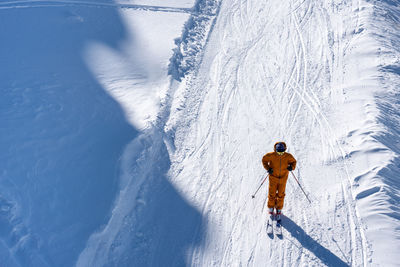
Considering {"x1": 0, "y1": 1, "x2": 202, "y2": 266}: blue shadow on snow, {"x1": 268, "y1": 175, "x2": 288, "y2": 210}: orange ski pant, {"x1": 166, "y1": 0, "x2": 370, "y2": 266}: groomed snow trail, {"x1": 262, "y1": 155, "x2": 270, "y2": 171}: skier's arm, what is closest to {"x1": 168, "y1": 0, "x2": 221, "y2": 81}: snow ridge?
{"x1": 166, "y1": 0, "x2": 370, "y2": 266}: groomed snow trail

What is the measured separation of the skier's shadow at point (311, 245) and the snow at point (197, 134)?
0.02m

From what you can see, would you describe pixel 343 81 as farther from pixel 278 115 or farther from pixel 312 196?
pixel 312 196

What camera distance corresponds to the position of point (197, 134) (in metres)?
8.69

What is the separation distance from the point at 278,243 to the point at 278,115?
3494mm

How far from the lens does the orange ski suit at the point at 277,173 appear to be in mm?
6207

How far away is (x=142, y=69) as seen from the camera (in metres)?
10.9

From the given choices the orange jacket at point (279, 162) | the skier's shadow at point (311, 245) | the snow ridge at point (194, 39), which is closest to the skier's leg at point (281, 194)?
the orange jacket at point (279, 162)

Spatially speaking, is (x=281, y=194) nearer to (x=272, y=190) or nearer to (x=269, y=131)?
(x=272, y=190)

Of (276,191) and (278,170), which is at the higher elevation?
(278,170)

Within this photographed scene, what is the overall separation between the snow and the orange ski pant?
38 cm

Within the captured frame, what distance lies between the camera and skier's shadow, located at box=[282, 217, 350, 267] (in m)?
5.99

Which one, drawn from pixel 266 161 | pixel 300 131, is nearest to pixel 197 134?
pixel 300 131

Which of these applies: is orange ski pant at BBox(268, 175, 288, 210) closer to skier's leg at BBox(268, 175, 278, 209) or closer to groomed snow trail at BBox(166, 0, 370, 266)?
skier's leg at BBox(268, 175, 278, 209)

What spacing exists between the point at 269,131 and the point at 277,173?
2.33 m
